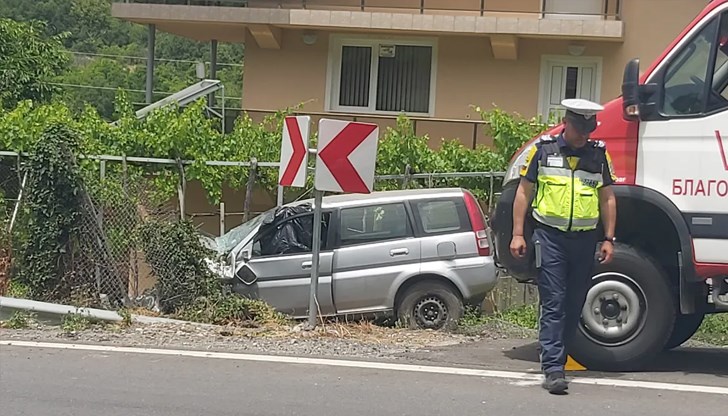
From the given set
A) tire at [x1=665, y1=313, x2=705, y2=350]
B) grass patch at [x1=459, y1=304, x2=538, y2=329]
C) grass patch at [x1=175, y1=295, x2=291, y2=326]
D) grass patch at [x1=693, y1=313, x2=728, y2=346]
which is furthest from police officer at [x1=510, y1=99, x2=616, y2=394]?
grass patch at [x1=459, y1=304, x2=538, y2=329]

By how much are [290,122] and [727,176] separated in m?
3.73

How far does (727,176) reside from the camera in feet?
22.2

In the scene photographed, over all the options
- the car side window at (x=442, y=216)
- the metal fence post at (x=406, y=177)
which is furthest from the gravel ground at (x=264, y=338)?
the metal fence post at (x=406, y=177)

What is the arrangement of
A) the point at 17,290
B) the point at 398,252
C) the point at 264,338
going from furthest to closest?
the point at 17,290 < the point at 398,252 < the point at 264,338

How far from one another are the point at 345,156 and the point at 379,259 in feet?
8.93

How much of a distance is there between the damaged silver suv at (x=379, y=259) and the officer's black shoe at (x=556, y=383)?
431 centimetres

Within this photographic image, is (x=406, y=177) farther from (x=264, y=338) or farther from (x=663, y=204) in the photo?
(x=663, y=204)

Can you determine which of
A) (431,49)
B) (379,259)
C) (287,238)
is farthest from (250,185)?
(431,49)

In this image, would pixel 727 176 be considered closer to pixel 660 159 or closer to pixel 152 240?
pixel 660 159

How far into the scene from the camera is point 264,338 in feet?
27.2

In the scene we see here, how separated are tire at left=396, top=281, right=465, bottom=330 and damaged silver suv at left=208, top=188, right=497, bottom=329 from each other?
0.04 feet

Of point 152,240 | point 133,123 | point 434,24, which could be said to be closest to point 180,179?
point 133,123

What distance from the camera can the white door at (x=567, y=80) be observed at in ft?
60.2

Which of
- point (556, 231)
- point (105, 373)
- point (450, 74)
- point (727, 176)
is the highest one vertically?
point (450, 74)
